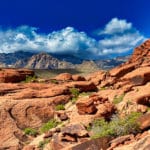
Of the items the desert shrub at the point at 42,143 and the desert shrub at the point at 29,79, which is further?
the desert shrub at the point at 29,79

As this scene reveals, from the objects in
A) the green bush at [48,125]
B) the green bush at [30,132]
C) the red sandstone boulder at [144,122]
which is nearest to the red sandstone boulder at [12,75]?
the green bush at [48,125]

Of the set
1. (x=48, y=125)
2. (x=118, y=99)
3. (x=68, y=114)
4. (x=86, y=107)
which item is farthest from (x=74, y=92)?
(x=48, y=125)

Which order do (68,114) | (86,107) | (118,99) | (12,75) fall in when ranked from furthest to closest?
(12,75)
(118,99)
(68,114)
(86,107)

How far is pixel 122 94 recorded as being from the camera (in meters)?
28.2

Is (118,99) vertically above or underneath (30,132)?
above

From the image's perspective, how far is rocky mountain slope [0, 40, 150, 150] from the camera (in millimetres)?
20295

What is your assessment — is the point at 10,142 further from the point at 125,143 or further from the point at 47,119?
the point at 125,143

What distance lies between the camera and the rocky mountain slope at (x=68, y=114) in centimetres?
2030

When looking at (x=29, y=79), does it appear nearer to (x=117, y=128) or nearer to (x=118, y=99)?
(x=118, y=99)

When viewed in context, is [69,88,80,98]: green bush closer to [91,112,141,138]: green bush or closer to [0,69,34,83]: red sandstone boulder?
[0,69,34,83]: red sandstone boulder

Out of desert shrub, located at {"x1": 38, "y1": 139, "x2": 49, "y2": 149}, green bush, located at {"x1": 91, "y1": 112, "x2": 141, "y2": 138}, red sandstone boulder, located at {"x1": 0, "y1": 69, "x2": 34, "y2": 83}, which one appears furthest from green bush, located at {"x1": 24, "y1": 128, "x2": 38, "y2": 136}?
red sandstone boulder, located at {"x1": 0, "y1": 69, "x2": 34, "y2": 83}

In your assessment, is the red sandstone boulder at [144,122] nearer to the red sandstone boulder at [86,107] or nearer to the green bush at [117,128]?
the green bush at [117,128]

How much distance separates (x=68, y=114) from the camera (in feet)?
86.3

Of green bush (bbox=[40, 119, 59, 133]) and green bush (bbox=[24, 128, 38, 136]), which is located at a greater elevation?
green bush (bbox=[40, 119, 59, 133])
